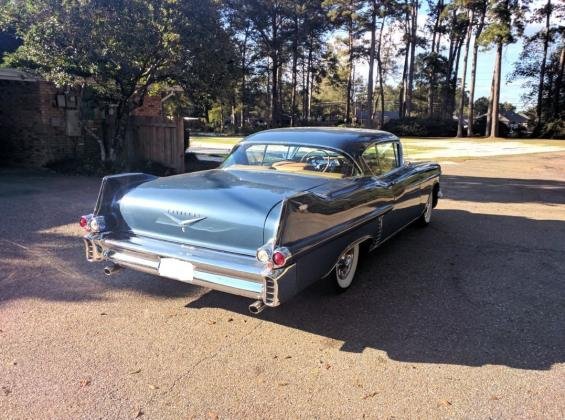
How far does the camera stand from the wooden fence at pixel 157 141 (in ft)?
39.6

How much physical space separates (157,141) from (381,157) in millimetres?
8350

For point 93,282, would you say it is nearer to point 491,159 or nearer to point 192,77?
point 192,77

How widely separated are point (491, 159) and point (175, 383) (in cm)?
1929

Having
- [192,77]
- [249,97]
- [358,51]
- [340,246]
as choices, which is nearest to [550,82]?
[358,51]

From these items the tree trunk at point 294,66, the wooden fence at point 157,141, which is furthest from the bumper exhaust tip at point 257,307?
the tree trunk at point 294,66

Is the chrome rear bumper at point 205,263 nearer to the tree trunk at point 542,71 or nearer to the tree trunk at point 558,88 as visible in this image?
the tree trunk at point 542,71

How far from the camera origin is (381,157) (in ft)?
17.8

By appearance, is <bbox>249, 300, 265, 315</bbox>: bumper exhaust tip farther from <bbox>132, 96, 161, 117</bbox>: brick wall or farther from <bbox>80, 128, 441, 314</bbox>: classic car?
<bbox>132, 96, 161, 117</bbox>: brick wall

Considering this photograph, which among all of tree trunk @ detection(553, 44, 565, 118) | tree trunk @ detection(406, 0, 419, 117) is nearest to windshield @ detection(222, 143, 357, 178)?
tree trunk @ detection(553, 44, 565, 118)

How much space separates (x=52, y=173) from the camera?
11.7 metres

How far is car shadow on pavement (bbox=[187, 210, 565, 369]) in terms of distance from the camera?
347 cm

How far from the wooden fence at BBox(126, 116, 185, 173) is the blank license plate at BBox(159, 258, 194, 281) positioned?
344 inches

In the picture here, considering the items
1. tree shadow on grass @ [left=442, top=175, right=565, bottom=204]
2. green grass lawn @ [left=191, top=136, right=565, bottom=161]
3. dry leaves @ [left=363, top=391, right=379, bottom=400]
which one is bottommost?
dry leaves @ [left=363, top=391, right=379, bottom=400]

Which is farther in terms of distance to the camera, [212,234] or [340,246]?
[340,246]
